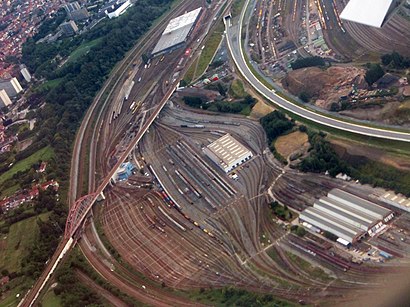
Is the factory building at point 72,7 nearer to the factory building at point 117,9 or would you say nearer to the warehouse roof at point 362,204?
the factory building at point 117,9

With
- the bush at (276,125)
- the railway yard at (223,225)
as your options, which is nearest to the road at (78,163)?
the railway yard at (223,225)

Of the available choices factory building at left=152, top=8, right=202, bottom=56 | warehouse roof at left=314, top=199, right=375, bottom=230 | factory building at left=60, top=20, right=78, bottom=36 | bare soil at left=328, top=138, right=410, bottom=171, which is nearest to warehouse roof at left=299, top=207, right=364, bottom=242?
warehouse roof at left=314, top=199, right=375, bottom=230

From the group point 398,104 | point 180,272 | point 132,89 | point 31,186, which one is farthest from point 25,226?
point 398,104

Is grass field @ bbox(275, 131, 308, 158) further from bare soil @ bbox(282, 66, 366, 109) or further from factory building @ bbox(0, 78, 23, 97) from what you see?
factory building @ bbox(0, 78, 23, 97)

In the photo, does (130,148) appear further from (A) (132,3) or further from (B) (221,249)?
(A) (132,3)

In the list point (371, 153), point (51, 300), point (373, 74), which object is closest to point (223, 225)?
point (371, 153)

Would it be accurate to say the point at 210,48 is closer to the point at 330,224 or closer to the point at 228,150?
the point at 228,150
